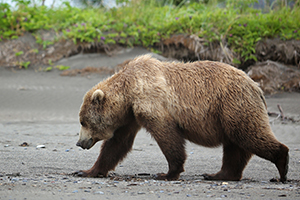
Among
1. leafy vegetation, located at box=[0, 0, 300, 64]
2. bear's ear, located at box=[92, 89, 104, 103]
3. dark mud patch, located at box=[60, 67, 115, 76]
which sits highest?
leafy vegetation, located at box=[0, 0, 300, 64]

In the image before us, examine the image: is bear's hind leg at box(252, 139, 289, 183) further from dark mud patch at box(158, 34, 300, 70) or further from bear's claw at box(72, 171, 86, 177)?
dark mud patch at box(158, 34, 300, 70)

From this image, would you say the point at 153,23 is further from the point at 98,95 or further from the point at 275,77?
the point at 98,95

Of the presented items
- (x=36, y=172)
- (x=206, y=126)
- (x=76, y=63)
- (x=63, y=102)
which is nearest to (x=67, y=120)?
(x=63, y=102)

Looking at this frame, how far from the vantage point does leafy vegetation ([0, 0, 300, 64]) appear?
10.6 m

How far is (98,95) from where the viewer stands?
194 inches

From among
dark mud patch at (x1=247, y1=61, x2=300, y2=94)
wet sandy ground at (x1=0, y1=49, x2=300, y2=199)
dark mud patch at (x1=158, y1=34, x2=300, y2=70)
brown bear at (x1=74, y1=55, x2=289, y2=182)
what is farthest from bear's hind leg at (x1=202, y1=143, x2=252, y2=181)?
dark mud patch at (x1=158, y1=34, x2=300, y2=70)

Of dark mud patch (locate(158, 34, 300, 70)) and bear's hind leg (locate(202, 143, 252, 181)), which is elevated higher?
dark mud patch (locate(158, 34, 300, 70))

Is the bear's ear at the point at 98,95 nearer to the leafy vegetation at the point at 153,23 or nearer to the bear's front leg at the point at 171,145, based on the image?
the bear's front leg at the point at 171,145

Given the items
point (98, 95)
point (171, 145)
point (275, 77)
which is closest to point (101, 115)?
point (98, 95)

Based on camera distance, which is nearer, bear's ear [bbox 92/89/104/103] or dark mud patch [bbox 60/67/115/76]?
bear's ear [bbox 92/89/104/103]

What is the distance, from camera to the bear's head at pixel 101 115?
4957 mm

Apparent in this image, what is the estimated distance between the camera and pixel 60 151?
620cm

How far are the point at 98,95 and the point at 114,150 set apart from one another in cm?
80

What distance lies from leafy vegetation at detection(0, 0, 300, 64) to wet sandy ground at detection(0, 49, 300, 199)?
734 millimetres
